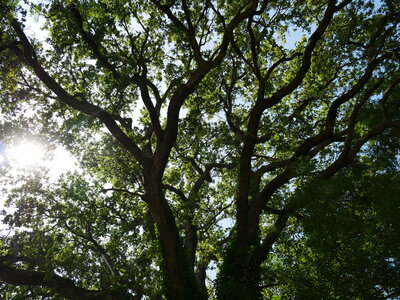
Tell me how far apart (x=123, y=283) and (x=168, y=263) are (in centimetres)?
261

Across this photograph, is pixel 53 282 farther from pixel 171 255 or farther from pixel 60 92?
pixel 60 92

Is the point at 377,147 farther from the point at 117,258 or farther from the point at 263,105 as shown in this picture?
the point at 117,258

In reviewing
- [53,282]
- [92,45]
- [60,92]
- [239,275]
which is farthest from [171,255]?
[92,45]

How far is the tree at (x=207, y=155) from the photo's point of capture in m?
6.54

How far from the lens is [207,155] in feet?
47.0

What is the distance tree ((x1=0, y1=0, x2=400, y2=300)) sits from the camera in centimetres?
654

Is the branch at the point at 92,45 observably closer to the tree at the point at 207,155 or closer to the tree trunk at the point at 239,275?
the tree at the point at 207,155

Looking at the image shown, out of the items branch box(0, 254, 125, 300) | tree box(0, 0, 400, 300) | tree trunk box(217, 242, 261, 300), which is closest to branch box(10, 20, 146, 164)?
tree box(0, 0, 400, 300)

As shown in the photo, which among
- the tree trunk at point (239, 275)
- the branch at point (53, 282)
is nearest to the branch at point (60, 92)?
the tree trunk at point (239, 275)

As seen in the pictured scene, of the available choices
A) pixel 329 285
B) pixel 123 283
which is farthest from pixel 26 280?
pixel 329 285

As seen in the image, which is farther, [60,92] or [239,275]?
[60,92]

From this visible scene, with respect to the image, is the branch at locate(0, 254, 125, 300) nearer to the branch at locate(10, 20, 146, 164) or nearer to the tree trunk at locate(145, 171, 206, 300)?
the tree trunk at locate(145, 171, 206, 300)

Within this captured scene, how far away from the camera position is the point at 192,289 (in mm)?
8156

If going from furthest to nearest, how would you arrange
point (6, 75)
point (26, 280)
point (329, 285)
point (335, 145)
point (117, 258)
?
point (117, 258), point (335, 145), point (6, 75), point (26, 280), point (329, 285)
